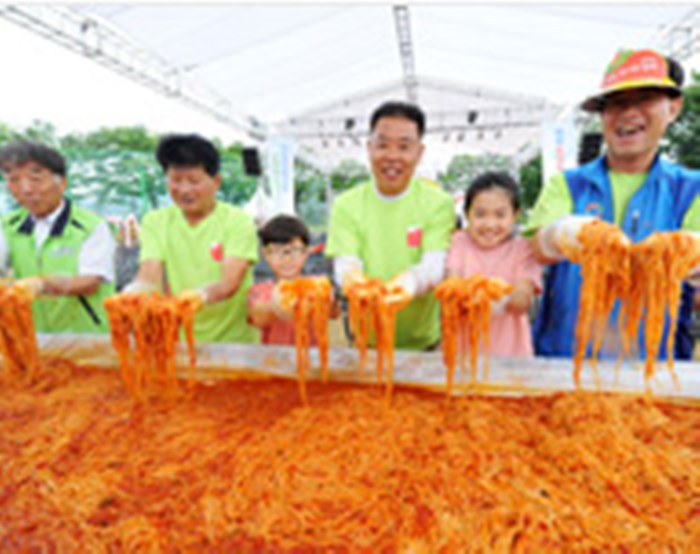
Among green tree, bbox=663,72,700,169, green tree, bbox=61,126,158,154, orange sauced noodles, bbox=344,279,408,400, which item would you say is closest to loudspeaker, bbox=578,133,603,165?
green tree, bbox=663,72,700,169

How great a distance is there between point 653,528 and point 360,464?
0.97 metres

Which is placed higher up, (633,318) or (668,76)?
(668,76)

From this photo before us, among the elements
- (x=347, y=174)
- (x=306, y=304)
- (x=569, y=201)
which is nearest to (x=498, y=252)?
(x=569, y=201)

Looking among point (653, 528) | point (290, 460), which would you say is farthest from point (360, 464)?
point (653, 528)

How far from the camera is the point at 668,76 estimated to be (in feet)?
7.20

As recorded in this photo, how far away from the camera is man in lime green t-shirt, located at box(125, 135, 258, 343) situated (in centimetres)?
279

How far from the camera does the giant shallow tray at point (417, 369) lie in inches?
85.4

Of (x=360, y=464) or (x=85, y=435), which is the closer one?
(x=360, y=464)

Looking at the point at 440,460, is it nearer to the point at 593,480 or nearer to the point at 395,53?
the point at 593,480

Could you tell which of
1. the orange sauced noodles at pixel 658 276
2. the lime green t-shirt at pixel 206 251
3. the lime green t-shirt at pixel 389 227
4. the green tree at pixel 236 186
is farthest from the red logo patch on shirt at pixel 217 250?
the green tree at pixel 236 186

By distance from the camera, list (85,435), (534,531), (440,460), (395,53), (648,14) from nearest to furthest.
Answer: (534,531), (440,460), (85,435), (648,14), (395,53)

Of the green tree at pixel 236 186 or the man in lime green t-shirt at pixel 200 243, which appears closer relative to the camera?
the man in lime green t-shirt at pixel 200 243

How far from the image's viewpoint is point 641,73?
7.13 ft

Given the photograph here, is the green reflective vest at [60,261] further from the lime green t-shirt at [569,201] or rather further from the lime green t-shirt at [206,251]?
the lime green t-shirt at [569,201]
